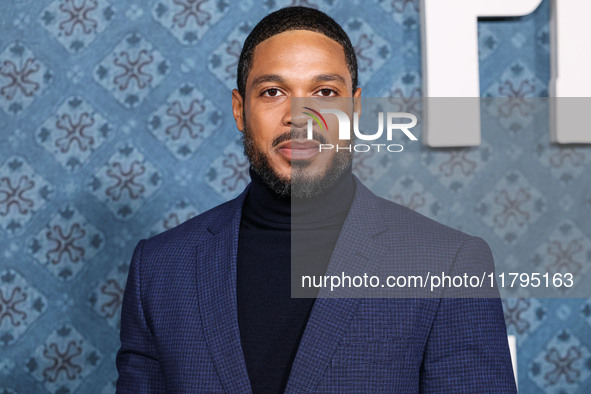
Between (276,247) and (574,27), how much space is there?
1.27 meters

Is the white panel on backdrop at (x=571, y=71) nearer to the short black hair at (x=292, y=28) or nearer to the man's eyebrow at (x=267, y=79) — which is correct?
the short black hair at (x=292, y=28)

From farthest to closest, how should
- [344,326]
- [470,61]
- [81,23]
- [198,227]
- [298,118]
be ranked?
[81,23] → [470,61] → [198,227] → [298,118] → [344,326]

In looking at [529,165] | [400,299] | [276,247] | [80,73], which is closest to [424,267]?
[400,299]

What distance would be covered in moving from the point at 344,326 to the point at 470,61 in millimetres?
1091

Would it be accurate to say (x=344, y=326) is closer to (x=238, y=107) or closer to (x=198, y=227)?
(x=198, y=227)

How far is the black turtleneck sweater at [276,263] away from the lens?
4.02 feet

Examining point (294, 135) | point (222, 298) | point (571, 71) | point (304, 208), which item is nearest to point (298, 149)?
point (294, 135)

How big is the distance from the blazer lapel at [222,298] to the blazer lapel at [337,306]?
0.12m

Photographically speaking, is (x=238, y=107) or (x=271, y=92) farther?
(x=238, y=107)

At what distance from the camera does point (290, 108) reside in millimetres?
1308

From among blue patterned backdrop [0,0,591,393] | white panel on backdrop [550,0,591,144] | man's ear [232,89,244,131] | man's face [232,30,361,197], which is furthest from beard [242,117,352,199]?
white panel on backdrop [550,0,591,144]

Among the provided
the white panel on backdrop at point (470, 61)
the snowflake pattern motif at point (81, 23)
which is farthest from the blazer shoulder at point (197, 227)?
the snowflake pattern motif at point (81, 23)

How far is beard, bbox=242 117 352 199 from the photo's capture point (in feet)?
4.32

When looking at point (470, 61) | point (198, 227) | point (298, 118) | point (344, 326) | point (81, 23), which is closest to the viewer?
point (344, 326)
